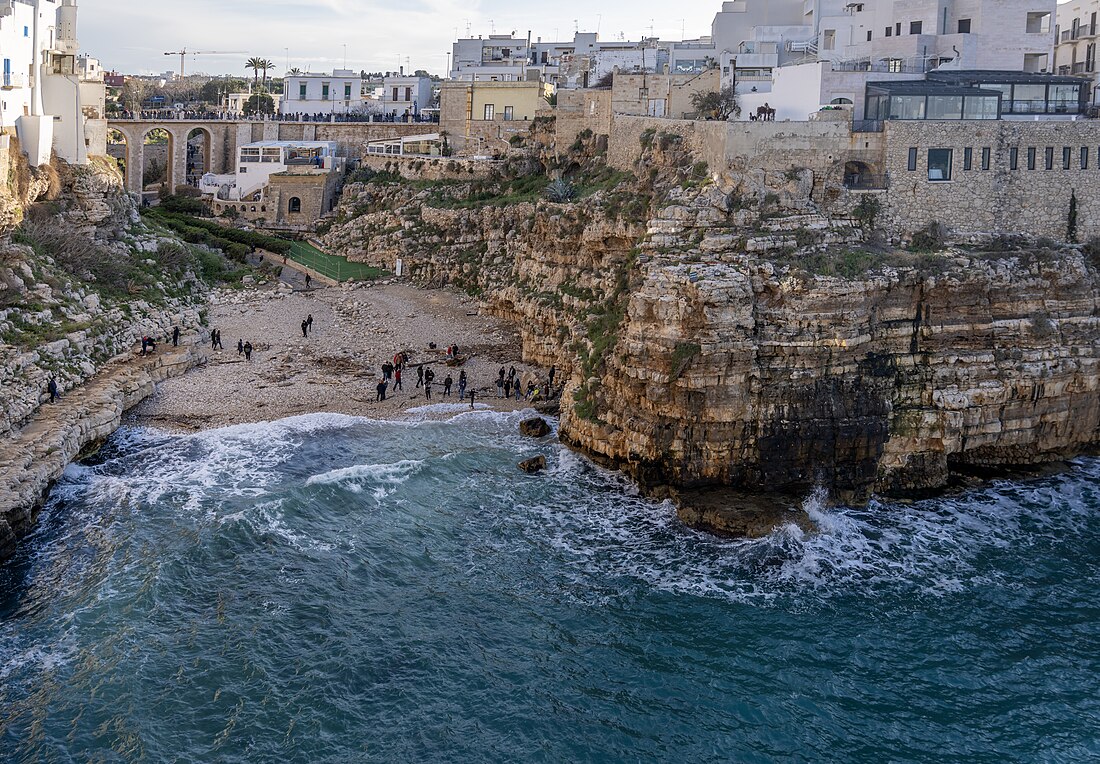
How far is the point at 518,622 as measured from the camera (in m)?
22.9

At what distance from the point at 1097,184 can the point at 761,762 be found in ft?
80.4

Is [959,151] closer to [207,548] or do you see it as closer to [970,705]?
[970,705]

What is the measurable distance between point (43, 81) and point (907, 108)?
115ft

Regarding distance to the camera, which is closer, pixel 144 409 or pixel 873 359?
pixel 873 359

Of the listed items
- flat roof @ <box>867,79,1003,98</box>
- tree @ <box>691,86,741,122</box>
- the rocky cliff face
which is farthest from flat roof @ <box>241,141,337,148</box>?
flat roof @ <box>867,79,1003,98</box>

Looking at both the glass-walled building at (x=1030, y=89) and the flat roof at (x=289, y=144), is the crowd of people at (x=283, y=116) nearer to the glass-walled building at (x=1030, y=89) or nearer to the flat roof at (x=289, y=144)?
the flat roof at (x=289, y=144)

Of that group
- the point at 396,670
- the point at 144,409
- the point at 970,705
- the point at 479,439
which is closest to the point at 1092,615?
the point at 970,705

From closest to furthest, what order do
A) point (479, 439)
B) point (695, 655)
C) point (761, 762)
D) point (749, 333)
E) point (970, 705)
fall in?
point (761, 762) < point (970, 705) < point (695, 655) < point (749, 333) < point (479, 439)

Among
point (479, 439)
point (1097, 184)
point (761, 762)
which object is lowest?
point (761, 762)

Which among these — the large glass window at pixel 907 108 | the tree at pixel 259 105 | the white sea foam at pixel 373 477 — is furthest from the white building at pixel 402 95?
the white sea foam at pixel 373 477

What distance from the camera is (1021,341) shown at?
31031mm

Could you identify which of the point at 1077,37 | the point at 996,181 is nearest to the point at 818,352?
the point at 996,181

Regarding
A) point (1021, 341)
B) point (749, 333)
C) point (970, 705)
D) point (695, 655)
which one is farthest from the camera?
point (1021, 341)

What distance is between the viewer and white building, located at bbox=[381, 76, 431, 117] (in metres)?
78.7
